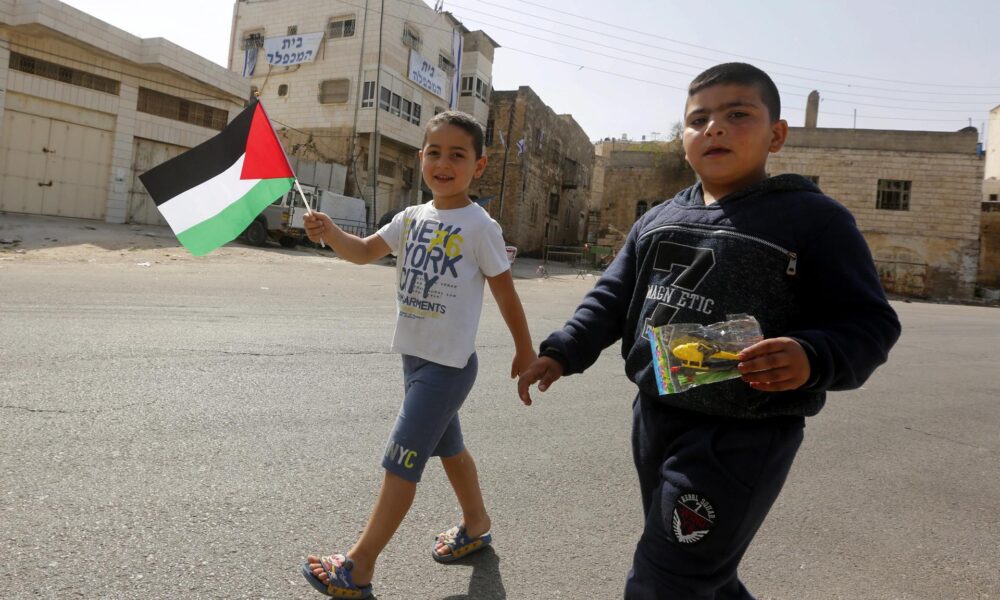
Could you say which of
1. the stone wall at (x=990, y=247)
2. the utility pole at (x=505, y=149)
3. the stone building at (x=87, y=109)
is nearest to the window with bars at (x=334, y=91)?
the stone building at (x=87, y=109)

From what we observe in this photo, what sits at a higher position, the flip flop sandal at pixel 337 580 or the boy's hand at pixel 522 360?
the boy's hand at pixel 522 360

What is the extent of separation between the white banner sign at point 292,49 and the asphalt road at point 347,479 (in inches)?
1033

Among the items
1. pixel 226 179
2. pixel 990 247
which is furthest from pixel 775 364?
pixel 990 247

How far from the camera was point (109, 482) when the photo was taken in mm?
2801

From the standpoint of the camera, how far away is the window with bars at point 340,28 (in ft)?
95.4

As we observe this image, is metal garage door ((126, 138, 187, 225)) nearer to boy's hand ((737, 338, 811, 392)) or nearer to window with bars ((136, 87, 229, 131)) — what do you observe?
window with bars ((136, 87, 229, 131))

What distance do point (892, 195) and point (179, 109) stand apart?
3269 cm

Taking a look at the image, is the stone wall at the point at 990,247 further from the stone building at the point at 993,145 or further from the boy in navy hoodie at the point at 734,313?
the boy in navy hoodie at the point at 734,313

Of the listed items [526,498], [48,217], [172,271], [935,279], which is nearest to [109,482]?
[526,498]

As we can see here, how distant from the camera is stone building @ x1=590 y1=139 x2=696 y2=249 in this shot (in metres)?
35.4

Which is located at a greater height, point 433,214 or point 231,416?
point 433,214

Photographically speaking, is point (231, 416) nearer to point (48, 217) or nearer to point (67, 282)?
point (67, 282)

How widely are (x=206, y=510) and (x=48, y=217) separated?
21275 millimetres

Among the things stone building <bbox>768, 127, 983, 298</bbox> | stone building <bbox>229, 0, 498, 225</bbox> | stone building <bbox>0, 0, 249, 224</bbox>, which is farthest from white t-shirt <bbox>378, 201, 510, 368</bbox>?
stone building <bbox>768, 127, 983, 298</bbox>
